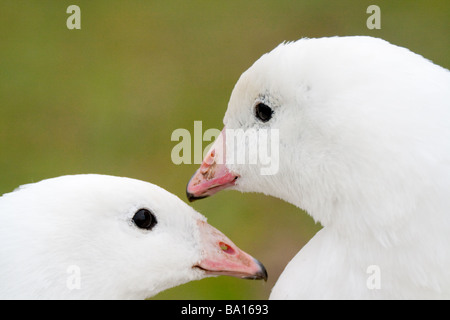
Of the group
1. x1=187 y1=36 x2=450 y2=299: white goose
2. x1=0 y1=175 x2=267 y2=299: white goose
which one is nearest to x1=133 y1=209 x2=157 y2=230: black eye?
x1=0 y1=175 x2=267 y2=299: white goose

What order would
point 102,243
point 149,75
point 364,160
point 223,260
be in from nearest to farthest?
point 364,160
point 102,243
point 223,260
point 149,75

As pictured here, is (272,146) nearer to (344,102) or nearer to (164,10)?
(344,102)

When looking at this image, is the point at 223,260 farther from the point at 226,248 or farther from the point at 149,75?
the point at 149,75

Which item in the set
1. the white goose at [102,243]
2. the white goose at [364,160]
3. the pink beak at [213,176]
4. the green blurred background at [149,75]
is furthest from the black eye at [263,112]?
the green blurred background at [149,75]

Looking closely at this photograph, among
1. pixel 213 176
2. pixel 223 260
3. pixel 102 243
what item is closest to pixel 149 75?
pixel 213 176

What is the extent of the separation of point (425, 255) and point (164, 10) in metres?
4.62

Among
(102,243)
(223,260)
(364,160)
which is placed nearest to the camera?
(364,160)

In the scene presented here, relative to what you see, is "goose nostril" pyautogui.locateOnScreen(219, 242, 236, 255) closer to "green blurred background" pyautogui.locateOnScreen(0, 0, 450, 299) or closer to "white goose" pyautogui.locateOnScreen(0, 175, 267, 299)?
"white goose" pyautogui.locateOnScreen(0, 175, 267, 299)

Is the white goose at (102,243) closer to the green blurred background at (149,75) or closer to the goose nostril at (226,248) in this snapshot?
the goose nostril at (226,248)

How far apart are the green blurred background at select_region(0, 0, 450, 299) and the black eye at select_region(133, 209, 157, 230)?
231cm

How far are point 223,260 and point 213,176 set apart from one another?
0.27 metres

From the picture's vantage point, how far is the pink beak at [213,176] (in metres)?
2.28

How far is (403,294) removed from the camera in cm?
182

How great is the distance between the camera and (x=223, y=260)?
2225 millimetres
